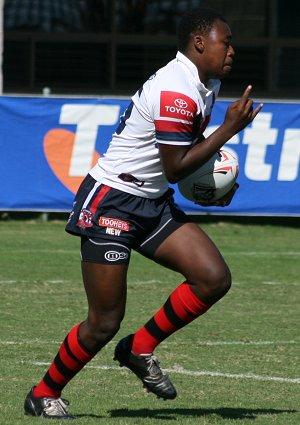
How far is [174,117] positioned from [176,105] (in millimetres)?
62

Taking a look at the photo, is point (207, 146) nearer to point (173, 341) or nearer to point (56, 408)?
point (56, 408)

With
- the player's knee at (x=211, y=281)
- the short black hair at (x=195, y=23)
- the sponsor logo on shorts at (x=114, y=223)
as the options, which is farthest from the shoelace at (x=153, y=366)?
the short black hair at (x=195, y=23)

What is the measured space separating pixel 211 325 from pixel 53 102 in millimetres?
6802

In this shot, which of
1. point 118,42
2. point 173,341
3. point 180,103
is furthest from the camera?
point 118,42

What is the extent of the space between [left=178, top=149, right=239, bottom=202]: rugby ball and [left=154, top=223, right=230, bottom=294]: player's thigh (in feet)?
0.75

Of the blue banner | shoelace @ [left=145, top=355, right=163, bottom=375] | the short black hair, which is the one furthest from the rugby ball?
the blue banner

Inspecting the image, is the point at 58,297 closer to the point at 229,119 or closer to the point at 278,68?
the point at 229,119

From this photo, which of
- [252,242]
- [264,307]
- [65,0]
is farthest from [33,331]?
[65,0]

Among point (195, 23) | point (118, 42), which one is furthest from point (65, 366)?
point (118, 42)

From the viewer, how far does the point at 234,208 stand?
1593 centimetres

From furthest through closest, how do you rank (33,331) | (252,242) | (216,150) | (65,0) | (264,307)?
(65,0), (252,242), (264,307), (33,331), (216,150)

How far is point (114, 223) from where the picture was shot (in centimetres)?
638

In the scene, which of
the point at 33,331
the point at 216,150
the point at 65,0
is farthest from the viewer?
the point at 65,0

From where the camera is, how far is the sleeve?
6.14 m
